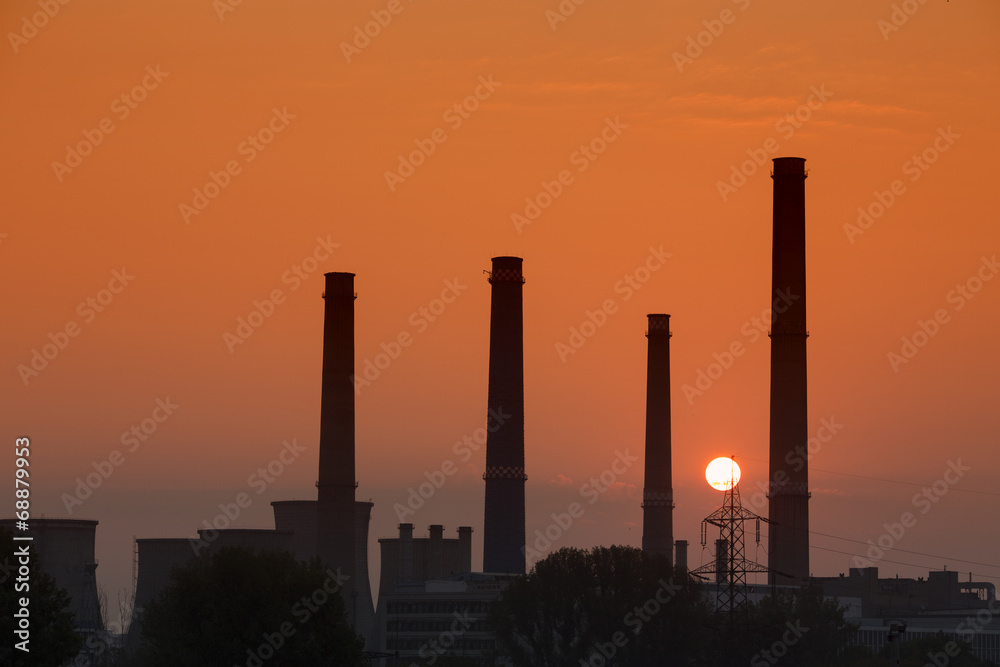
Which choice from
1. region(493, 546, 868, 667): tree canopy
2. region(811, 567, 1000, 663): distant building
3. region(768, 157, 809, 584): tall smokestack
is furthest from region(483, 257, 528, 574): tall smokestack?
region(811, 567, 1000, 663): distant building

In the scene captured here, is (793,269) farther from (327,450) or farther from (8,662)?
(8,662)

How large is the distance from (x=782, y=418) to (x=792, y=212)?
935 cm

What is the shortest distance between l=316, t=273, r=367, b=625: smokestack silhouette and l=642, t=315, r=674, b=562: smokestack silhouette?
1742 cm

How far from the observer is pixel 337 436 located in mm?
75000

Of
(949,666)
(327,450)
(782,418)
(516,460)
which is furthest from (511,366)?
(949,666)

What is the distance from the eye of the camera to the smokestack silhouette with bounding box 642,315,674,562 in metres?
83.2

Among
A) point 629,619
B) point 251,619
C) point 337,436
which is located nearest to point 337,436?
point 337,436

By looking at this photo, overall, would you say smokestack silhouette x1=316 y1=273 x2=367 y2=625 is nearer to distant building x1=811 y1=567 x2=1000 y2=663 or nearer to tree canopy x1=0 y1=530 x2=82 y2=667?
distant building x1=811 y1=567 x2=1000 y2=663

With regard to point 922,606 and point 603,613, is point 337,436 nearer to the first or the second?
point 603,613

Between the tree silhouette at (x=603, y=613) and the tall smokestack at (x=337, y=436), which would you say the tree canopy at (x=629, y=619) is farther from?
the tall smokestack at (x=337, y=436)

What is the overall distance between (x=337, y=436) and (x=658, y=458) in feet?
61.9

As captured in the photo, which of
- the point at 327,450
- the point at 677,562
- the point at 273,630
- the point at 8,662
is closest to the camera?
the point at 8,662

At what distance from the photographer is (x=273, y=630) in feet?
150

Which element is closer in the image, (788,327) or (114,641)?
(788,327)
